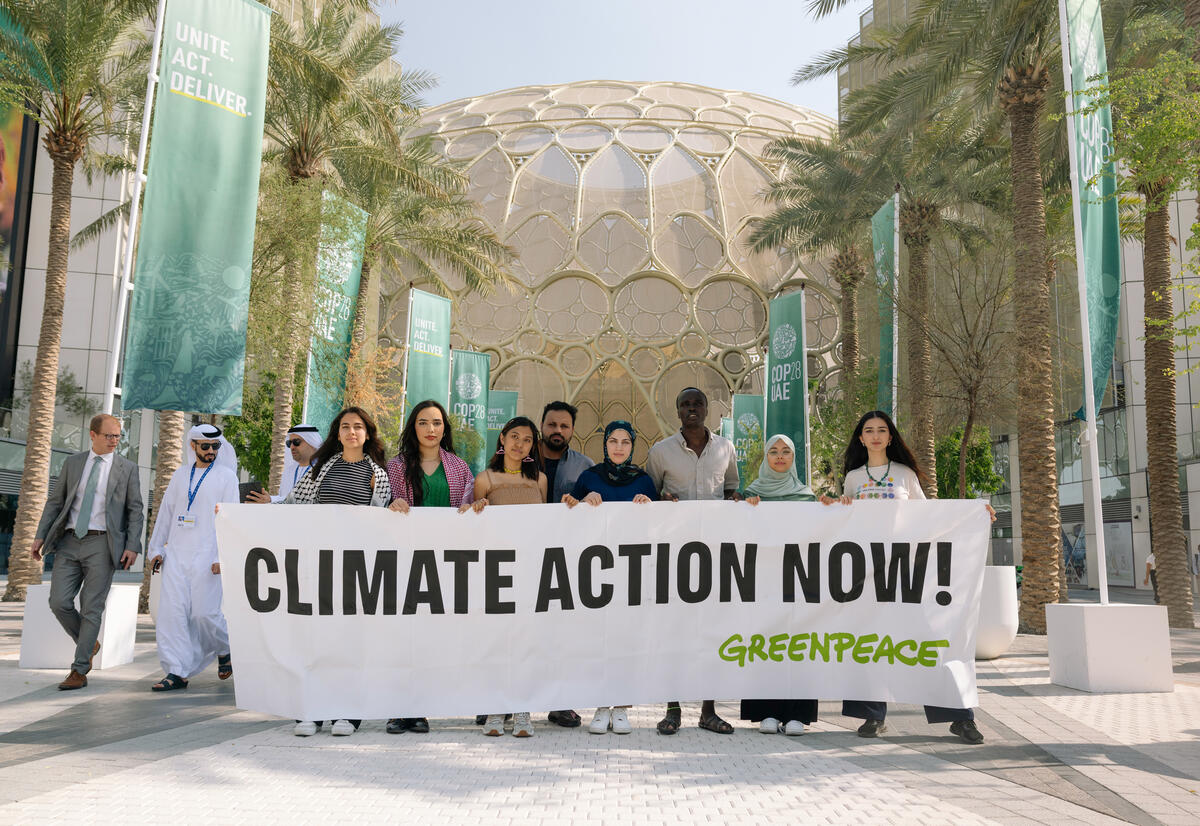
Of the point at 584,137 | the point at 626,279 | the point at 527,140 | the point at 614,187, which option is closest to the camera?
the point at 626,279

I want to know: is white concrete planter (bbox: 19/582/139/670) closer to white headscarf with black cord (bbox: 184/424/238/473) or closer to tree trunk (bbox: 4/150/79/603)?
white headscarf with black cord (bbox: 184/424/238/473)

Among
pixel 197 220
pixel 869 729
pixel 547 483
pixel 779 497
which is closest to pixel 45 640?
pixel 197 220

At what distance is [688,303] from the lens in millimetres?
36500

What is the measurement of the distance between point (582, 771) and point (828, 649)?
1.96 m

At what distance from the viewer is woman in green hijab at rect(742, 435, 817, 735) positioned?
5859 millimetres

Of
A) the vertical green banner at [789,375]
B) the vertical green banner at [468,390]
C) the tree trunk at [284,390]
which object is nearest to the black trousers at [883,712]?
the vertical green banner at [789,375]

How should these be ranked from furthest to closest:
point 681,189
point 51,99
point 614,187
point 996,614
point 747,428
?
1. point 681,189
2. point 614,187
3. point 747,428
4. point 51,99
5. point 996,614

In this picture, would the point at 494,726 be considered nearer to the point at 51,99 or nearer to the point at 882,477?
A: the point at 882,477

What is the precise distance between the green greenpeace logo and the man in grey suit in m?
4.54

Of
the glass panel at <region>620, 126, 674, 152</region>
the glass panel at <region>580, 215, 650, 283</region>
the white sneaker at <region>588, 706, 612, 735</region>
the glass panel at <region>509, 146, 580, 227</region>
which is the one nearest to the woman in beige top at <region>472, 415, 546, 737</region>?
the white sneaker at <region>588, 706, 612, 735</region>

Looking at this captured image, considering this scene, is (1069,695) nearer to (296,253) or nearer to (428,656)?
(428,656)

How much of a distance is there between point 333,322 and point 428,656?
1215cm

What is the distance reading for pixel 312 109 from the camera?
706 inches

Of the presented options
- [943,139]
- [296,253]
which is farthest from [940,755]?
[943,139]
